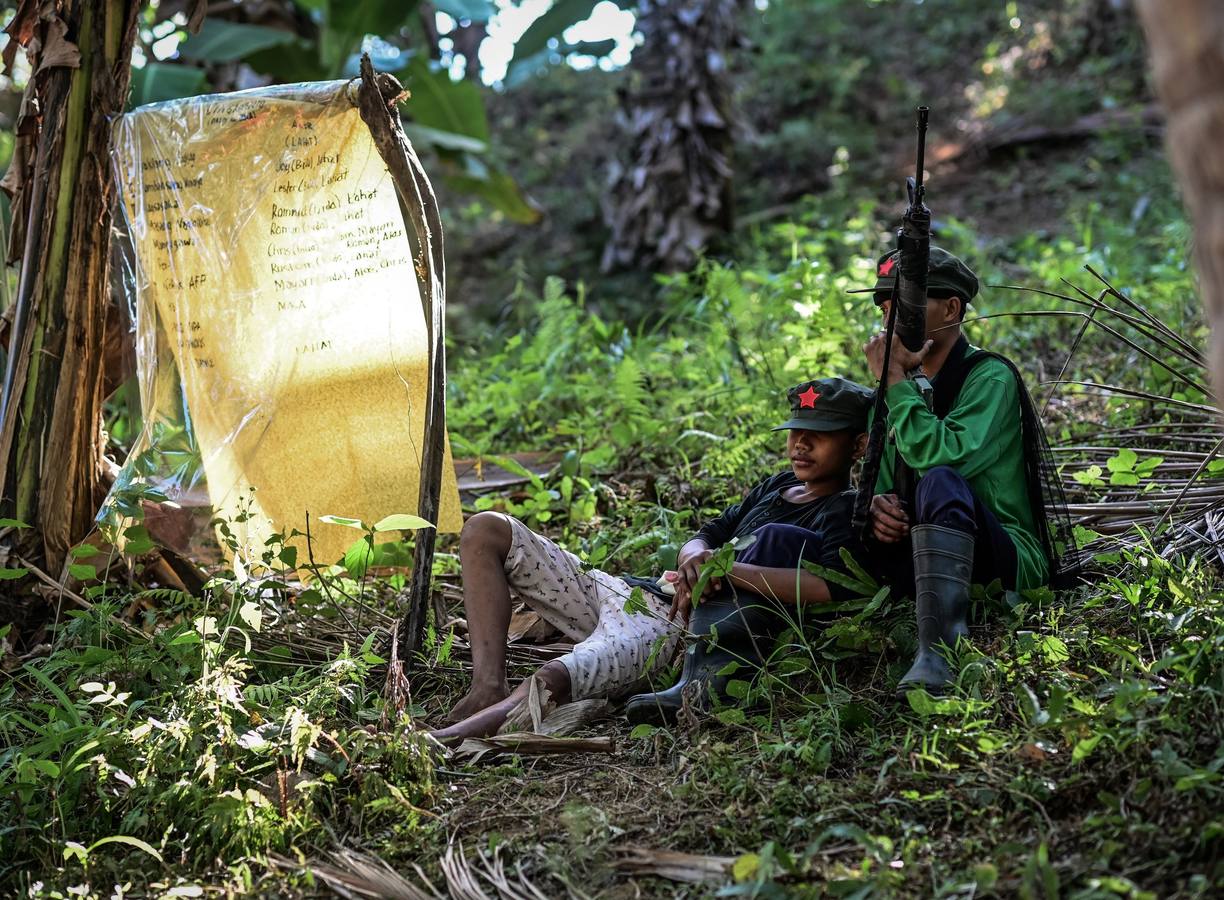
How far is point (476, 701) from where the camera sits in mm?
3240

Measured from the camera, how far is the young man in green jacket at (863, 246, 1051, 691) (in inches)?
115

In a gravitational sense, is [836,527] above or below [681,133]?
below

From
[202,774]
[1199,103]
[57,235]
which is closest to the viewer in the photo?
[1199,103]

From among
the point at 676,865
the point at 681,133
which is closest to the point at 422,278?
the point at 676,865

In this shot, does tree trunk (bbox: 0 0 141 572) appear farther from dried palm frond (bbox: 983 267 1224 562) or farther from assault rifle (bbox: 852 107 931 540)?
dried palm frond (bbox: 983 267 1224 562)

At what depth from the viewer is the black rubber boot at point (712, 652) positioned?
308 cm

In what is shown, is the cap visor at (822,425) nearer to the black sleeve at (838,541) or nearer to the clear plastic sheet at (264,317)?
the black sleeve at (838,541)

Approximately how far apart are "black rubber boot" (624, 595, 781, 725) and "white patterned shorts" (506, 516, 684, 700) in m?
0.11

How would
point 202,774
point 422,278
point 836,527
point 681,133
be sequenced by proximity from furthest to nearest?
1. point 681,133
2. point 422,278
3. point 836,527
4. point 202,774

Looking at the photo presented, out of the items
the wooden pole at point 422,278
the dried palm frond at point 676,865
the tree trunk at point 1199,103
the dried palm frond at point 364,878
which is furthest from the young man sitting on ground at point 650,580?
the tree trunk at point 1199,103

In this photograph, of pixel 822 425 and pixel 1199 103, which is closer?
pixel 1199 103

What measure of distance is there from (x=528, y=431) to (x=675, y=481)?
1.22m

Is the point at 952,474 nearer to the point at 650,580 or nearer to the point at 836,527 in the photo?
the point at 836,527

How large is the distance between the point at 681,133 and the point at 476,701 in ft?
20.8
